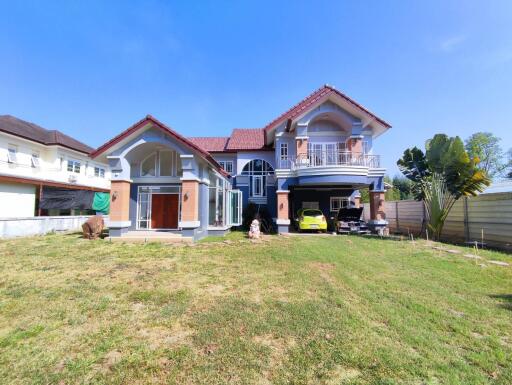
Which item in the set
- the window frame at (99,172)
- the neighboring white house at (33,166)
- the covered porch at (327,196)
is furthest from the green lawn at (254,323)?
the window frame at (99,172)

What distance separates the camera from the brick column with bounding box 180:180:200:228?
1195 centimetres

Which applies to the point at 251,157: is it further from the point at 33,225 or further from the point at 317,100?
the point at 33,225

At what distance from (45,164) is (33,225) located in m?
8.69

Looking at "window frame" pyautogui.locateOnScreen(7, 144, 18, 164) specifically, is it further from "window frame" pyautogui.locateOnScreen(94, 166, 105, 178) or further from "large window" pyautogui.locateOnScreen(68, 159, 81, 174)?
"window frame" pyautogui.locateOnScreen(94, 166, 105, 178)

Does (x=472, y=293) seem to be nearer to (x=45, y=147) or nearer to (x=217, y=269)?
(x=217, y=269)

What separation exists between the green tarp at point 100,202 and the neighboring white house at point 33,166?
0.90 metres

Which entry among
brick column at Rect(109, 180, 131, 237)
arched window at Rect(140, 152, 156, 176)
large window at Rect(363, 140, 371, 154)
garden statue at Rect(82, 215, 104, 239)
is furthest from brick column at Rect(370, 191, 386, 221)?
garden statue at Rect(82, 215, 104, 239)

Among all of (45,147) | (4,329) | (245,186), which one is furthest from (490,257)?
(45,147)

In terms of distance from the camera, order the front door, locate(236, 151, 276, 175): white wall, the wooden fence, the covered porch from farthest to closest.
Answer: locate(236, 151, 276, 175): white wall
the covered porch
the front door
the wooden fence

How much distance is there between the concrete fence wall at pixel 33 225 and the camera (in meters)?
14.0

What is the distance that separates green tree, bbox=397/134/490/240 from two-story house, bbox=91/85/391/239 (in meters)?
2.59

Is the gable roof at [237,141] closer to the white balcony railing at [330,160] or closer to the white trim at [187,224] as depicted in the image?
the white balcony railing at [330,160]

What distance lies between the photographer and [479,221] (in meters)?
12.2

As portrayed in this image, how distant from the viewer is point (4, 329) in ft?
13.0
